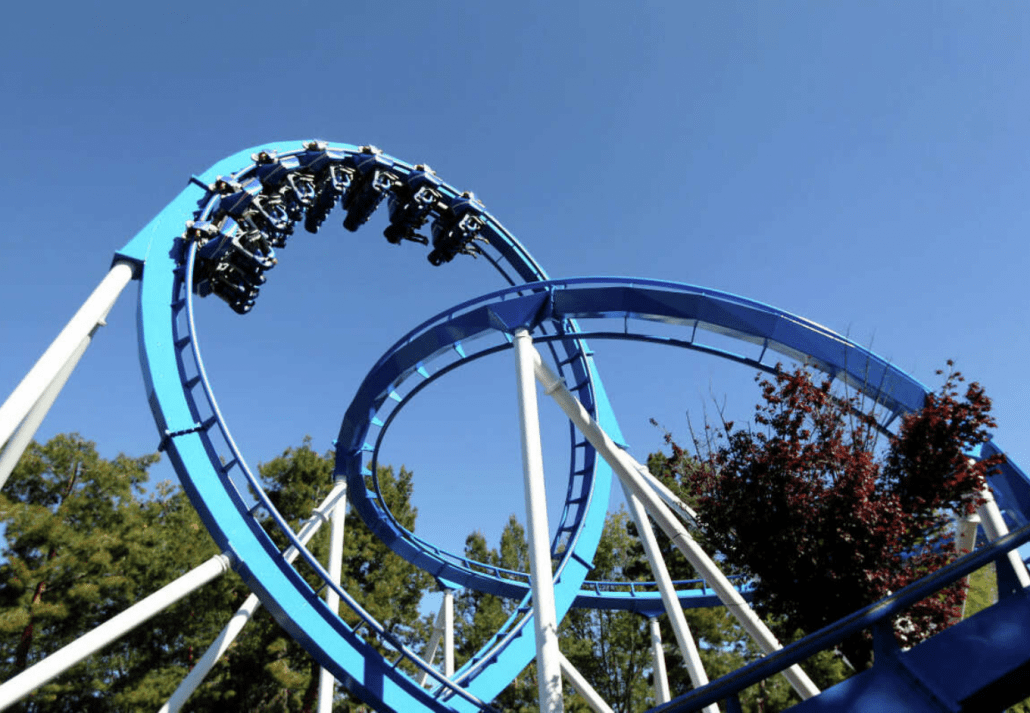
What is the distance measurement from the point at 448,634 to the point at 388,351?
6463mm

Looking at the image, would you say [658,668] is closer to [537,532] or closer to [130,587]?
[537,532]

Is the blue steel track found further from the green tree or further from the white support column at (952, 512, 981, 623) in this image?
the green tree

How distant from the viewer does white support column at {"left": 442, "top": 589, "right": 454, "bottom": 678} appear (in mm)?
12445

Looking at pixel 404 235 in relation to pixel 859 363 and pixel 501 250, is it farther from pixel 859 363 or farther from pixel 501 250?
pixel 859 363

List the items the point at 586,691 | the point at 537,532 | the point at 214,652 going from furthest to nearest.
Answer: the point at 586,691 → the point at 214,652 → the point at 537,532

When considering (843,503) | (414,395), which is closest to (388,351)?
(414,395)

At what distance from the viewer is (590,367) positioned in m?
11.0

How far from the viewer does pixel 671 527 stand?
7359 millimetres

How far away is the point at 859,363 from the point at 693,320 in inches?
82.1

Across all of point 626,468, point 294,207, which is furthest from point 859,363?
point 294,207

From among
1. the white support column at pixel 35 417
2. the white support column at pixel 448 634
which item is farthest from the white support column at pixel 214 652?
the white support column at pixel 448 634

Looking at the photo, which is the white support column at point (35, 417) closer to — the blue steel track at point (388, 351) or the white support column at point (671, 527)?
the blue steel track at point (388, 351)

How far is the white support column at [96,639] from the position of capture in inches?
196

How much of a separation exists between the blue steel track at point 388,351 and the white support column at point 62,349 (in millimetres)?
333
